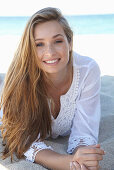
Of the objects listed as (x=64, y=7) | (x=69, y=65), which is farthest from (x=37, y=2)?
(x=69, y=65)

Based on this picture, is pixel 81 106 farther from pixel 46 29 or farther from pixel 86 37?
pixel 86 37

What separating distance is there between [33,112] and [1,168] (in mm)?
446

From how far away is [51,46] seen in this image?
5.79ft


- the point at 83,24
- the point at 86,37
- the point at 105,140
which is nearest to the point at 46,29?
the point at 105,140

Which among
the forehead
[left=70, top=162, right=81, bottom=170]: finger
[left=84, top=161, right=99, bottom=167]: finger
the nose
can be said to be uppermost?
the forehead

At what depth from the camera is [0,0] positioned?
1891 centimetres

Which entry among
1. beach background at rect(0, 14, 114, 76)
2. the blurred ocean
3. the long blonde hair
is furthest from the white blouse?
the blurred ocean

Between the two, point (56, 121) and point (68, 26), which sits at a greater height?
point (68, 26)

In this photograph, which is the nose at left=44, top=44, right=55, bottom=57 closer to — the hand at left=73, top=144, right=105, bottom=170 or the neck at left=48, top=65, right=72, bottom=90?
the neck at left=48, top=65, right=72, bottom=90

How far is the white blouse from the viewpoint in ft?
6.27

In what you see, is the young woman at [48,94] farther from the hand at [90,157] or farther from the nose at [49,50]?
the hand at [90,157]

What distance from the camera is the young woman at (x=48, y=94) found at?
1.78 metres

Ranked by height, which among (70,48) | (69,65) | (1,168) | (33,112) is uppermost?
(70,48)

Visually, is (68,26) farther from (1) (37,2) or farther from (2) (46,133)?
(1) (37,2)
